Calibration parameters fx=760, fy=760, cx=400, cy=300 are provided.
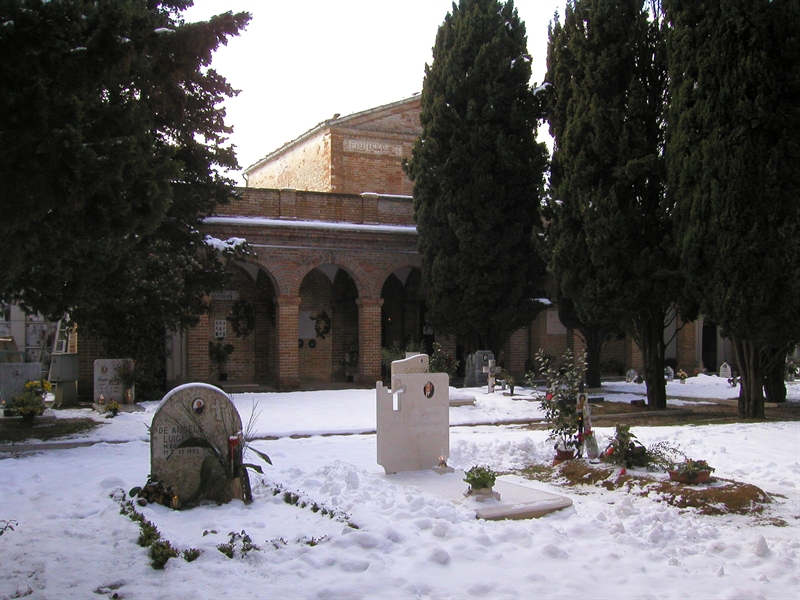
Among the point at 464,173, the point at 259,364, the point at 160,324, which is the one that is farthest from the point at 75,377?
the point at 464,173

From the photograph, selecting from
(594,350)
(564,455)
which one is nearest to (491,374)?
(594,350)

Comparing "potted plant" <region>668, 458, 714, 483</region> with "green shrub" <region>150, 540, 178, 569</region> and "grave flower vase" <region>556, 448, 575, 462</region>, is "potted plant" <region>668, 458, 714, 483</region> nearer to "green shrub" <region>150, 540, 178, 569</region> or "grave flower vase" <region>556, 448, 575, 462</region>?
"grave flower vase" <region>556, 448, 575, 462</region>

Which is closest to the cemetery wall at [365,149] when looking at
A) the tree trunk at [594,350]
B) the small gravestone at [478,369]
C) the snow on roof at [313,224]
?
the snow on roof at [313,224]

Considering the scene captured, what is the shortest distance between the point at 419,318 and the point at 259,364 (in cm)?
564

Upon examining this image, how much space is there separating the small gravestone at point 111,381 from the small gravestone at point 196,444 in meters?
9.79

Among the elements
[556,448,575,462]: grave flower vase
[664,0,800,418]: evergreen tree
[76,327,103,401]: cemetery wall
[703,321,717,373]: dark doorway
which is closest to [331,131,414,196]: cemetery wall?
[76,327,103,401]: cemetery wall

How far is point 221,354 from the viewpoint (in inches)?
887

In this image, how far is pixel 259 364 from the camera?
23453mm

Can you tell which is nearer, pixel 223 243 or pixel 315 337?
pixel 223 243

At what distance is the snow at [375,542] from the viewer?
4887mm

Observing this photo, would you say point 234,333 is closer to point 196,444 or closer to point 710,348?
point 196,444

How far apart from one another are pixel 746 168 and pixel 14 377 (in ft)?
48.1

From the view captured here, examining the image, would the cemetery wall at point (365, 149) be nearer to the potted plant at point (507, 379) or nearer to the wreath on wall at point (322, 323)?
the wreath on wall at point (322, 323)

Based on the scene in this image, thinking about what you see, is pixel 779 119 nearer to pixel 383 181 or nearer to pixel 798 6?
pixel 798 6
